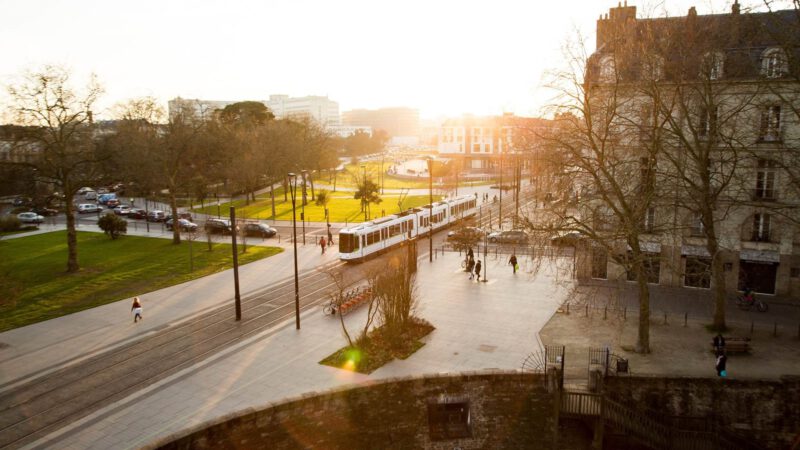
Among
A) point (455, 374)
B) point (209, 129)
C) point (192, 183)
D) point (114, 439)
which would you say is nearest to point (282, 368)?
point (114, 439)

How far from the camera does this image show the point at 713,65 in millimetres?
20625

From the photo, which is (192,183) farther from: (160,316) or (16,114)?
(160,316)

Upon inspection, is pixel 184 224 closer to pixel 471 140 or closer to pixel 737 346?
pixel 737 346

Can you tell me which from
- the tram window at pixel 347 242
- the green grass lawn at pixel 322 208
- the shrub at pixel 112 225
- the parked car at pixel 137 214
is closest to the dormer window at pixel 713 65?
the tram window at pixel 347 242

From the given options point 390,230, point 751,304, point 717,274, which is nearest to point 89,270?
point 390,230

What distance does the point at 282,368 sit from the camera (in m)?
18.9

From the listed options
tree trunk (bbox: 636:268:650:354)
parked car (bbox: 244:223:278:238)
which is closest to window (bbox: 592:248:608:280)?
tree trunk (bbox: 636:268:650:354)

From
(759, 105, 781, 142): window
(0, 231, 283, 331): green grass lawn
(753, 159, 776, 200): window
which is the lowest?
(0, 231, 283, 331): green grass lawn

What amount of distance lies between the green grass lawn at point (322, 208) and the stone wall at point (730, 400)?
39.6 m

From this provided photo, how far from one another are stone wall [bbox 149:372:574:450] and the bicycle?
1513 cm

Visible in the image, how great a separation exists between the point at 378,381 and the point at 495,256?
910 inches

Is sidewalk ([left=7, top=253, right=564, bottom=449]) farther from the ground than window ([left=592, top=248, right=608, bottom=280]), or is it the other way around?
window ([left=592, top=248, right=608, bottom=280])

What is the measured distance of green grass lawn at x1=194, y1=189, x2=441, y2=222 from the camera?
183 ft

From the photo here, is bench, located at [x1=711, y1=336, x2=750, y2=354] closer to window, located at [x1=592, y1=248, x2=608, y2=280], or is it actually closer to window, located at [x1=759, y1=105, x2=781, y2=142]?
window, located at [x1=759, y1=105, x2=781, y2=142]
